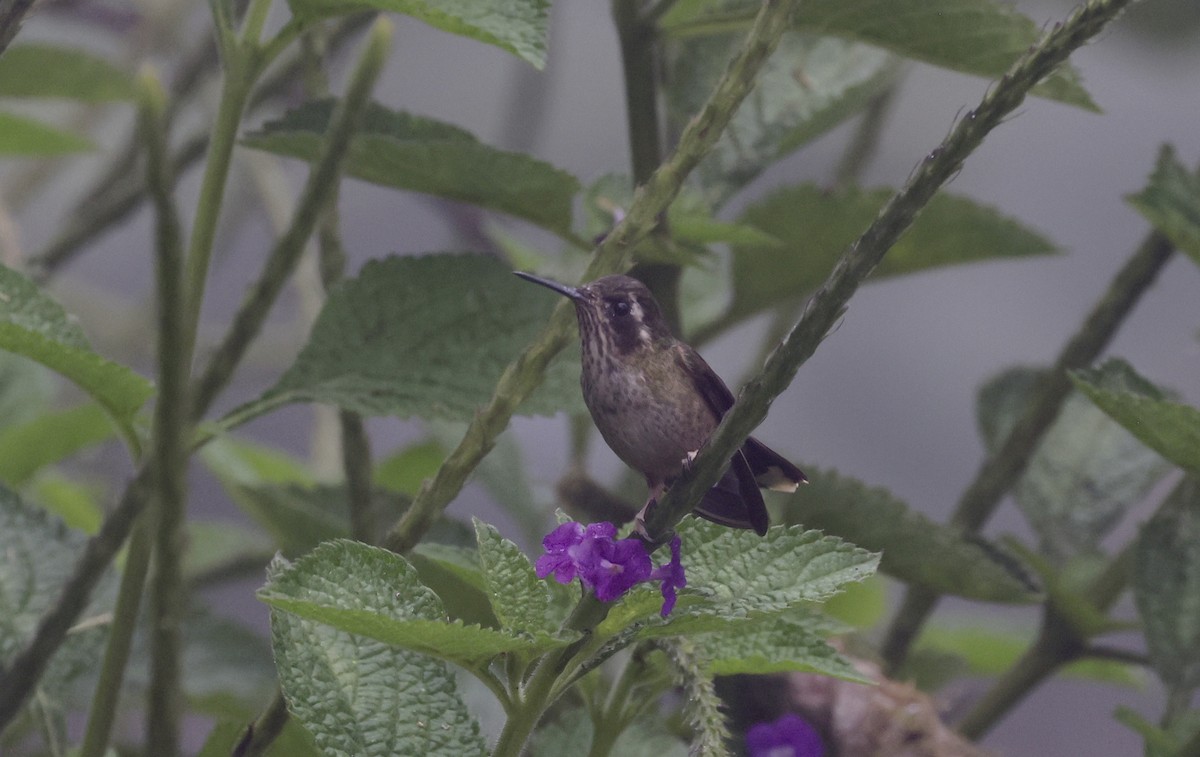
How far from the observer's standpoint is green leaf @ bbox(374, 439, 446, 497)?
1074 millimetres

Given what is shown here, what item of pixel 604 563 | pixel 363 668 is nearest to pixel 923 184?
pixel 604 563

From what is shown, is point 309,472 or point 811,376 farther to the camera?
point 811,376

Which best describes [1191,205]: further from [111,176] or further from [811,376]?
[811,376]

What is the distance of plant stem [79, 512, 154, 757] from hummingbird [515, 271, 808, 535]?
0.18 metres

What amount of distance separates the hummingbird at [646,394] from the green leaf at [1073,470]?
63 centimetres

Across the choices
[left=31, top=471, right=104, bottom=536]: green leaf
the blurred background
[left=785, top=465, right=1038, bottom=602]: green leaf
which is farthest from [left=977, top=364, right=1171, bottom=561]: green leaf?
the blurred background

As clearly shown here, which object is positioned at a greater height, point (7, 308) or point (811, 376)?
point (7, 308)

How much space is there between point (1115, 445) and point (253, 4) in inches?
30.7

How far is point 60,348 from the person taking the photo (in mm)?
440

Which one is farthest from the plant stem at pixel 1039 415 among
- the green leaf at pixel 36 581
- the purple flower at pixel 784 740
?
the green leaf at pixel 36 581

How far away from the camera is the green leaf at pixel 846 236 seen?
Result: 73 cm

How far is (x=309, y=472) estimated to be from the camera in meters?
1.34

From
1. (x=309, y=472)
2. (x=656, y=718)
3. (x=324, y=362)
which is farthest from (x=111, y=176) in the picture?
(x=656, y=718)

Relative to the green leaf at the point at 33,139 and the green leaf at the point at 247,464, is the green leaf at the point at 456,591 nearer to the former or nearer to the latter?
the green leaf at the point at 247,464
